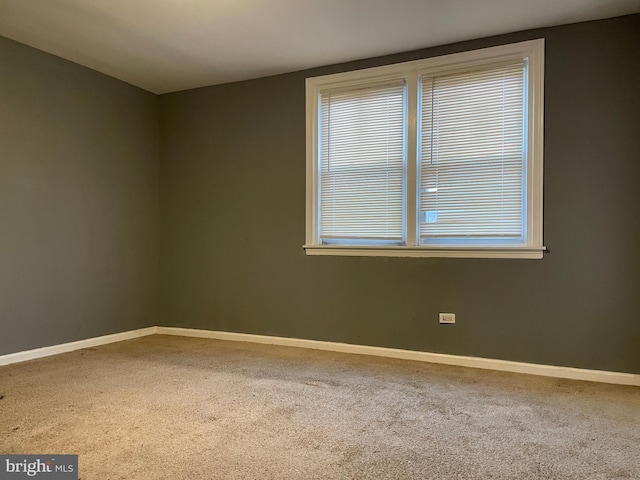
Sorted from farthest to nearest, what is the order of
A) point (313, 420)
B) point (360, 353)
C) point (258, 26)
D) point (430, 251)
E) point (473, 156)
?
1. point (360, 353)
2. point (430, 251)
3. point (473, 156)
4. point (258, 26)
5. point (313, 420)

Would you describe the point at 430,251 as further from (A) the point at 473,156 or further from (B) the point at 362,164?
(B) the point at 362,164

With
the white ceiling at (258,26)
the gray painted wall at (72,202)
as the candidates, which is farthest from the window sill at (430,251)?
the gray painted wall at (72,202)

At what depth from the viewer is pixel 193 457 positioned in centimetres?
192

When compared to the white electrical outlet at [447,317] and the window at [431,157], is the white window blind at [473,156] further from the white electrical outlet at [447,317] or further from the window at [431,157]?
the white electrical outlet at [447,317]

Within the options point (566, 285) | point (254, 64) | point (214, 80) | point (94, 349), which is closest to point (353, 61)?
point (254, 64)

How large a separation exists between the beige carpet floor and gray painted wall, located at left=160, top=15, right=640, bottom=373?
372 millimetres

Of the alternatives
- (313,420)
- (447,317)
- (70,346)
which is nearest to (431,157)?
(447,317)

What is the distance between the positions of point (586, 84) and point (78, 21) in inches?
143

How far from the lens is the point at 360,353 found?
3.84m

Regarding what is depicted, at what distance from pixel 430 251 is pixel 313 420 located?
70.6 inches

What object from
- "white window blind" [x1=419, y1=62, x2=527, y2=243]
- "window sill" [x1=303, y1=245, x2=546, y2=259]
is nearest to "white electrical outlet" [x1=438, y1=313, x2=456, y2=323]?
"window sill" [x1=303, y1=245, x2=546, y2=259]

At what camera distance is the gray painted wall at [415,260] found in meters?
3.09

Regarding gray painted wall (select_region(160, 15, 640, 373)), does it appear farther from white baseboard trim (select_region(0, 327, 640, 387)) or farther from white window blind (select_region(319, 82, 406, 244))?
white window blind (select_region(319, 82, 406, 244))

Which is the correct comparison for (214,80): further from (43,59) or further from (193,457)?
(193,457)
